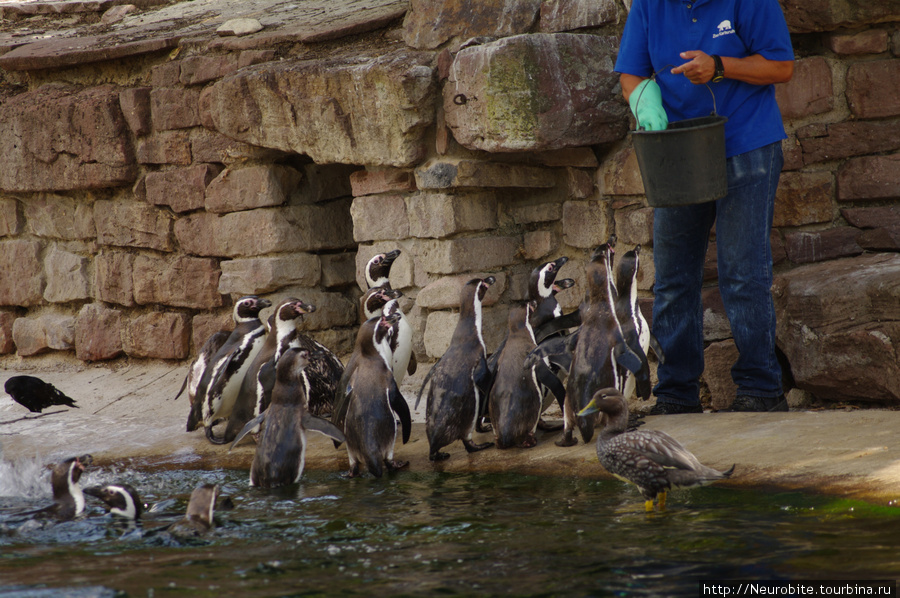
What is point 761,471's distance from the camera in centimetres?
382

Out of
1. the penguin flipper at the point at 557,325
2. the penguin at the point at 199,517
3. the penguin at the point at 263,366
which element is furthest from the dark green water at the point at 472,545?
the penguin flipper at the point at 557,325

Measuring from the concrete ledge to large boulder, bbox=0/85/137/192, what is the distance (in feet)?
5.99

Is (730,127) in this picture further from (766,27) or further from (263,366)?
(263,366)

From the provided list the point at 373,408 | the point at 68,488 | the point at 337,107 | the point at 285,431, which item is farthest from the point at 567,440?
the point at 337,107

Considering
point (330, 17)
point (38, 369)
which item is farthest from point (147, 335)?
point (330, 17)

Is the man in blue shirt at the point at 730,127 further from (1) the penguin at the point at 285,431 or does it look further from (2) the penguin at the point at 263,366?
(2) the penguin at the point at 263,366

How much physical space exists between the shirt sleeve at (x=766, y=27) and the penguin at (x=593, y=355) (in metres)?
1.35

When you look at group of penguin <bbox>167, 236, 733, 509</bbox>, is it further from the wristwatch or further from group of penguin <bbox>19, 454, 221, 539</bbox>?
the wristwatch

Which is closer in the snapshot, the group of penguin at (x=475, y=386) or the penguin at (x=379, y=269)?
the group of penguin at (x=475, y=386)

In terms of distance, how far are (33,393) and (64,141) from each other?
8.50 ft

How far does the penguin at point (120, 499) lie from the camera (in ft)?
13.1

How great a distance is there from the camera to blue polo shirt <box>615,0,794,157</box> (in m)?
4.61

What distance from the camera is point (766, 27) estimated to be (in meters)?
4.61

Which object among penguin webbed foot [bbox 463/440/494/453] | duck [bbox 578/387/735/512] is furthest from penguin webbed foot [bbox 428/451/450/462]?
duck [bbox 578/387/735/512]
